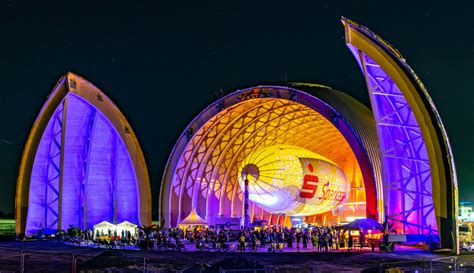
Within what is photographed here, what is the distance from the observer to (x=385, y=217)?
37000 millimetres

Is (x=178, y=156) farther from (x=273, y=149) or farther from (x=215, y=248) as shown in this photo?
(x=215, y=248)

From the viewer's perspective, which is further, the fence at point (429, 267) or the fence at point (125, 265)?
the fence at point (125, 265)

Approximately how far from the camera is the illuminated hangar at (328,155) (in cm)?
3450

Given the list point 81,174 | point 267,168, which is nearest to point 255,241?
point 267,168

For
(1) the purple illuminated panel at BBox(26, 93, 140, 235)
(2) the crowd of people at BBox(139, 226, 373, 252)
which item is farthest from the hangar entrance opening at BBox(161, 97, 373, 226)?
(1) the purple illuminated panel at BBox(26, 93, 140, 235)

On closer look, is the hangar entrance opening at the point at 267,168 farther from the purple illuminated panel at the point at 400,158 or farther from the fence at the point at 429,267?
the fence at the point at 429,267

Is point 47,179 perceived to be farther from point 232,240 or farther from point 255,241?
point 255,241

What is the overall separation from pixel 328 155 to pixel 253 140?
10.6 metres

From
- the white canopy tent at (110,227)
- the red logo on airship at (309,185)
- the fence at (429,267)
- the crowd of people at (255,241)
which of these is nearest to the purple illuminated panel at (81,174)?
the white canopy tent at (110,227)

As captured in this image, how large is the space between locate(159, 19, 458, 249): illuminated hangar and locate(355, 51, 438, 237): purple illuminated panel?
0.07 m

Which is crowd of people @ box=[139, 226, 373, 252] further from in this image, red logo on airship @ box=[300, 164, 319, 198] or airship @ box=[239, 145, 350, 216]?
red logo on airship @ box=[300, 164, 319, 198]

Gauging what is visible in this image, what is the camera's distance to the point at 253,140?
60188 mm

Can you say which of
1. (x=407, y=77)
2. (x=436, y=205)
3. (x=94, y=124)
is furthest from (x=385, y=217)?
(x=94, y=124)

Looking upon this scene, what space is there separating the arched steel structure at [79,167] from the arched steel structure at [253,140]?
388 centimetres
